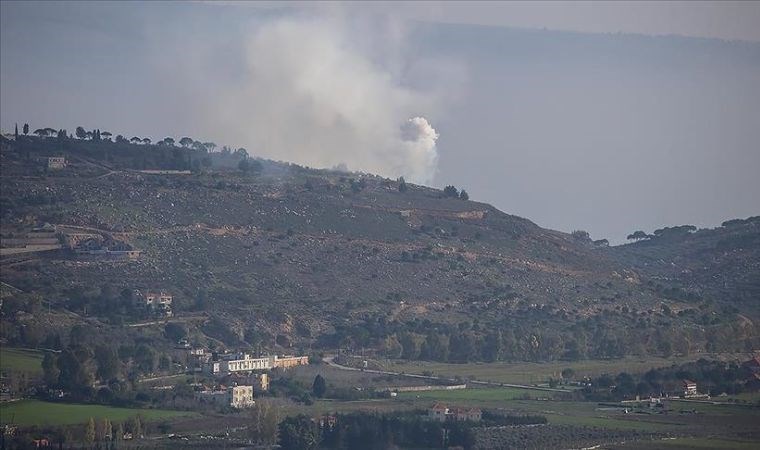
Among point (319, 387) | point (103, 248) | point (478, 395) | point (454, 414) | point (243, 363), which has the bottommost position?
point (454, 414)

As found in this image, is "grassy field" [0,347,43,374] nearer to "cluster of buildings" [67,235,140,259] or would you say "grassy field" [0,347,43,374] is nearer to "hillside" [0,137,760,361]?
"hillside" [0,137,760,361]

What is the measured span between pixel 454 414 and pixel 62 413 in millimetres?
14280

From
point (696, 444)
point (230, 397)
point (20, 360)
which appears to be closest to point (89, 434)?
point (230, 397)

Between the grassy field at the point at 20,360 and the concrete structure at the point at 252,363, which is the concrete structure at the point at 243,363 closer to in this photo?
the concrete structure at the point at 252,363

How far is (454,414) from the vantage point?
218 feet

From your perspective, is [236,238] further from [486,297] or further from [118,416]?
[118,416]

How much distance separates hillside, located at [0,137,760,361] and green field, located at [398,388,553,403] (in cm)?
1133

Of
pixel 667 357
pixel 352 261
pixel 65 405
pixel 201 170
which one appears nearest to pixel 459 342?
pixel 667 357

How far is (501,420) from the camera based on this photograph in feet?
217

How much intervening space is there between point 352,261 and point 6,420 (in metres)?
38.9

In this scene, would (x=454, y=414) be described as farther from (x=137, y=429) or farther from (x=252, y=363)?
(x=252, y=363)

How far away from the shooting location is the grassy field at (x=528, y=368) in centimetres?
8081

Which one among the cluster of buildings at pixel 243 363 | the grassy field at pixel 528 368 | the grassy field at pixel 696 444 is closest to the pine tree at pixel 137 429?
the cluster of buildings at pixel 243 363

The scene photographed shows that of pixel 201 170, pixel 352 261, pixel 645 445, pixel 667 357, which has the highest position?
pixel 201 170
